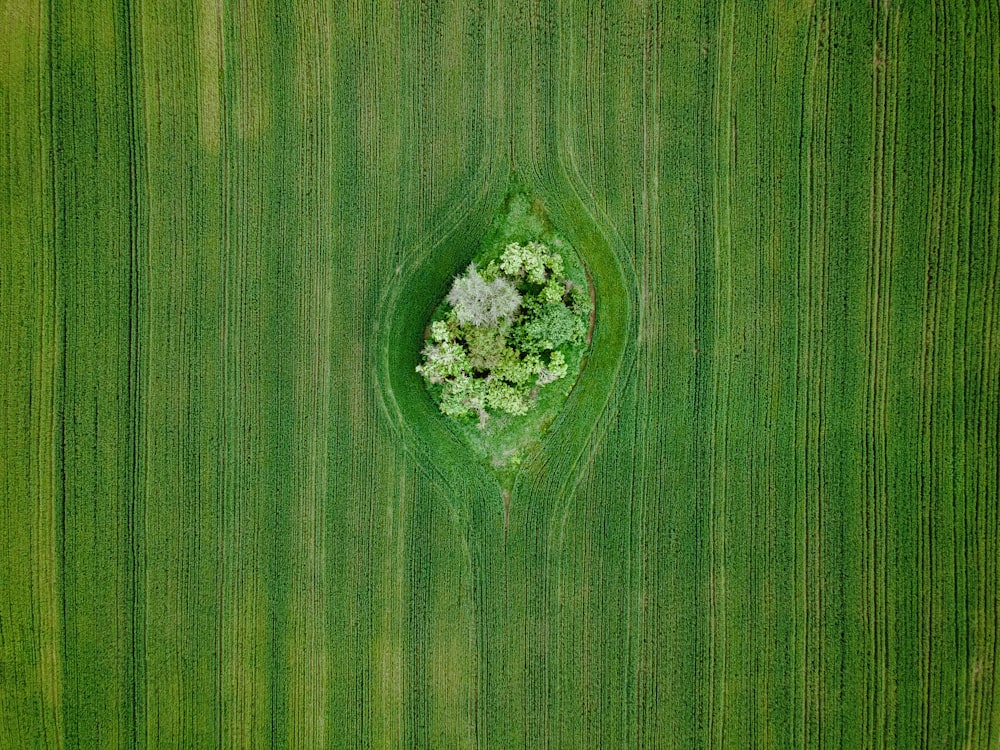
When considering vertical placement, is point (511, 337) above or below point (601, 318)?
below

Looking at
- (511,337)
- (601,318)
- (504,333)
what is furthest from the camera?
(601,318)

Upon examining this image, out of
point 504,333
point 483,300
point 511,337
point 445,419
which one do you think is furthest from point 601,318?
point 445,419

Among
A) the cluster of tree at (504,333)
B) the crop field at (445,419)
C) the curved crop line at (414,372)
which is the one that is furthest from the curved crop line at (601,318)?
the curved crop line at (414,372)

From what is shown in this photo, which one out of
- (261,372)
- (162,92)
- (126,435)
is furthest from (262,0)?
(126,435)

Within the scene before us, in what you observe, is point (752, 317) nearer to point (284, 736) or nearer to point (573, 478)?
point (573, 478)

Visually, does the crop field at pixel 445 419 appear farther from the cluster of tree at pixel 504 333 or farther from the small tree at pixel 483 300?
the small tree at pixel 483 300

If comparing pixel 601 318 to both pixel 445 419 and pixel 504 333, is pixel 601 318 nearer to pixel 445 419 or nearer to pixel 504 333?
pixel 504 333

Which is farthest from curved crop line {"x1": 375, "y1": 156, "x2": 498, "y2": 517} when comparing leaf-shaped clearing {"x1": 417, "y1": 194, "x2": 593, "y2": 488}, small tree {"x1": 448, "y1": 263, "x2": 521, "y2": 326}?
small tree {"x1": 448, "y1": 263, "x2": 521, "y2": 326}
